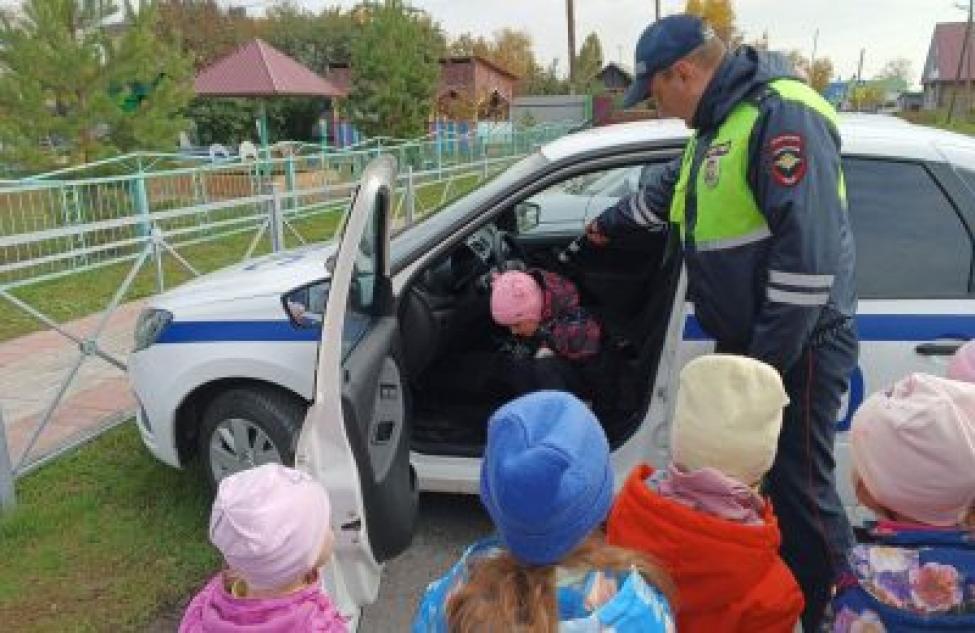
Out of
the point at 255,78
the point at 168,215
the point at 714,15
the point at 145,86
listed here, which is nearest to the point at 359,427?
the point at 168,215

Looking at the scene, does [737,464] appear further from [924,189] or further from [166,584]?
[166,584]

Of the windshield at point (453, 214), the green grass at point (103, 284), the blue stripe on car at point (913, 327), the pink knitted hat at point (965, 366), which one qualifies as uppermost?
the windshield at point (453, 214)

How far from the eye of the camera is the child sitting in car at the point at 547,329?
363 cm

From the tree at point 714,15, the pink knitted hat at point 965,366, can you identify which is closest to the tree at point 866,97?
the tree at point 714,15

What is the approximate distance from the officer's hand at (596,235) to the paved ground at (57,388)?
2966 millimetres

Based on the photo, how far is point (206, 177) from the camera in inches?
546

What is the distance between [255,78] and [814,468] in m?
23.8

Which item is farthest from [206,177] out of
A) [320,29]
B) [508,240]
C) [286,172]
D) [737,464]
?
[320,29]

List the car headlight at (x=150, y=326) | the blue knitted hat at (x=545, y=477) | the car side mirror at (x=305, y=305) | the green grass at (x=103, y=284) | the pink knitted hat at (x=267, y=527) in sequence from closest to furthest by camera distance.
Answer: the blue knitted hat at (x=545, y=477) → the pink knitted hat at (x=267, y=527) → the car side mirror at (x=305, y=305) → the car headlight at (x=150, y=326) → the green grass at (x=103, y=284)

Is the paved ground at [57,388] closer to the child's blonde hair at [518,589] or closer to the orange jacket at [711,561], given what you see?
the orange jacket at [711,561]

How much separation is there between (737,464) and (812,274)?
808mm

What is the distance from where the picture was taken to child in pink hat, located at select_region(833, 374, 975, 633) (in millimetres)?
1626

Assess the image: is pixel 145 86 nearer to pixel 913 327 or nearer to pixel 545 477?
pixel 913 327

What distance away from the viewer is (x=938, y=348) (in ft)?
10.1
